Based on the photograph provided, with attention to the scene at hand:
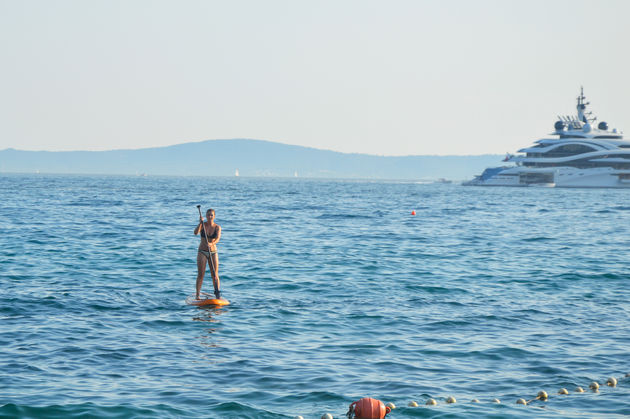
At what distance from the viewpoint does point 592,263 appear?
1104 inches

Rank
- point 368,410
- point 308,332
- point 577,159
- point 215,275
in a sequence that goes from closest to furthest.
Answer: point 368,410, point 308,332, point 215,275, point 577,159

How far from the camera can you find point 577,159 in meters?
154

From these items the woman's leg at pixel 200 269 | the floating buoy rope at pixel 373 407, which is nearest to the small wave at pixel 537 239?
the woman's leg at pixel 200 269

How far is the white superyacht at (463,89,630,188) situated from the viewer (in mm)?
151375

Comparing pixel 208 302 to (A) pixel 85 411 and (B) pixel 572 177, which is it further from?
(B) pixel 572 177

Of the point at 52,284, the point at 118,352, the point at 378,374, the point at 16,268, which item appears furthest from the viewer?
the point at 16,268

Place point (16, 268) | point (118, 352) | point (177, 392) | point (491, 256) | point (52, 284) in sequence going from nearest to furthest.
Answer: point (177, 392)
point (118, 352)
point (52, 284)
point (16, 268)
point (491, 256)

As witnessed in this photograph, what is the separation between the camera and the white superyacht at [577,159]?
151375mm

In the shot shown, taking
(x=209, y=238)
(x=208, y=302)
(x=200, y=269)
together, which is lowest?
(x=208, y=302)

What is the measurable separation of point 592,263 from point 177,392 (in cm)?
2058

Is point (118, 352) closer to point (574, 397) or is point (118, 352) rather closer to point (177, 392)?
point (177, 392)

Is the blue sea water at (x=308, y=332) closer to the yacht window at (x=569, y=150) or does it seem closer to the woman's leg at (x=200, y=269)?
the woman's leg at (x=200, y=269)

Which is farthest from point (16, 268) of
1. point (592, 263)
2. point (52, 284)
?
point (592, 263)

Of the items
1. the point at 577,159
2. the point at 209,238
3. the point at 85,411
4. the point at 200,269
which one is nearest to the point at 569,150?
the point at 577,159
